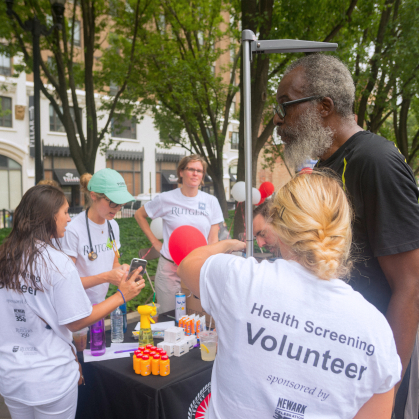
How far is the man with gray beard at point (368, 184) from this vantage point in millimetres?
1303

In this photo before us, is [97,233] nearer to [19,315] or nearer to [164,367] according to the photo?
[19,315]

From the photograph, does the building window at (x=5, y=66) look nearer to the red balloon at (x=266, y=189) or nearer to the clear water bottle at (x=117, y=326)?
the red balloon at (x=266, y=189)

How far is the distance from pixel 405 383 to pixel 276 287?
3.12ft

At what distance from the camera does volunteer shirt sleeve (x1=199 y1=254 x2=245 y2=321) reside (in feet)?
3.84

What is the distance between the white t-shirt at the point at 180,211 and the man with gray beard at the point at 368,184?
7.89ft

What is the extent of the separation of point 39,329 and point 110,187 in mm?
1331

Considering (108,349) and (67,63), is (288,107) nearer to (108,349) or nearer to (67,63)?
(108,349)

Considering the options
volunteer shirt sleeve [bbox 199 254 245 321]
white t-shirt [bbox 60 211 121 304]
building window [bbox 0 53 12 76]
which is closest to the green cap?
white t-shirt [bbox 60 211 121 304]

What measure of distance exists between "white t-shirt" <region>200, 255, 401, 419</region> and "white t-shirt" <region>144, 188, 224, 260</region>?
2942 mm

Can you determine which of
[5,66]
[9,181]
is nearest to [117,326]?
[9,181]

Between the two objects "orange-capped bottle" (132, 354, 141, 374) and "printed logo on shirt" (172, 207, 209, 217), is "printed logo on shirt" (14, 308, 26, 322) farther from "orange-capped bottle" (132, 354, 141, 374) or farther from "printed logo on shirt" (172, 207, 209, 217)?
"printed logo on shirt" (172, 207, 209, 217)

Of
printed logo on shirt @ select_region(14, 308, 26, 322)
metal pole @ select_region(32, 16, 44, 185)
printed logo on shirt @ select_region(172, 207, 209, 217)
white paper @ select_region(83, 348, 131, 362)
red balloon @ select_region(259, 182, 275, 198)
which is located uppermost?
metal pole @ select_region(32, 16, 44, 185)

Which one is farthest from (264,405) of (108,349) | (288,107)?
(108,349)

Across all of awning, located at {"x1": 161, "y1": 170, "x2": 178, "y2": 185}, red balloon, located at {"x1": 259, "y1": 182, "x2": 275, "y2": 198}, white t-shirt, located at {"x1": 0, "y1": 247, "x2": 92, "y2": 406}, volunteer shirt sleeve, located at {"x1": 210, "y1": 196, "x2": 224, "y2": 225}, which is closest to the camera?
white t-shirt, located at {"x1": 0, "y1": 247, "x2": 92, "y2": 406}
